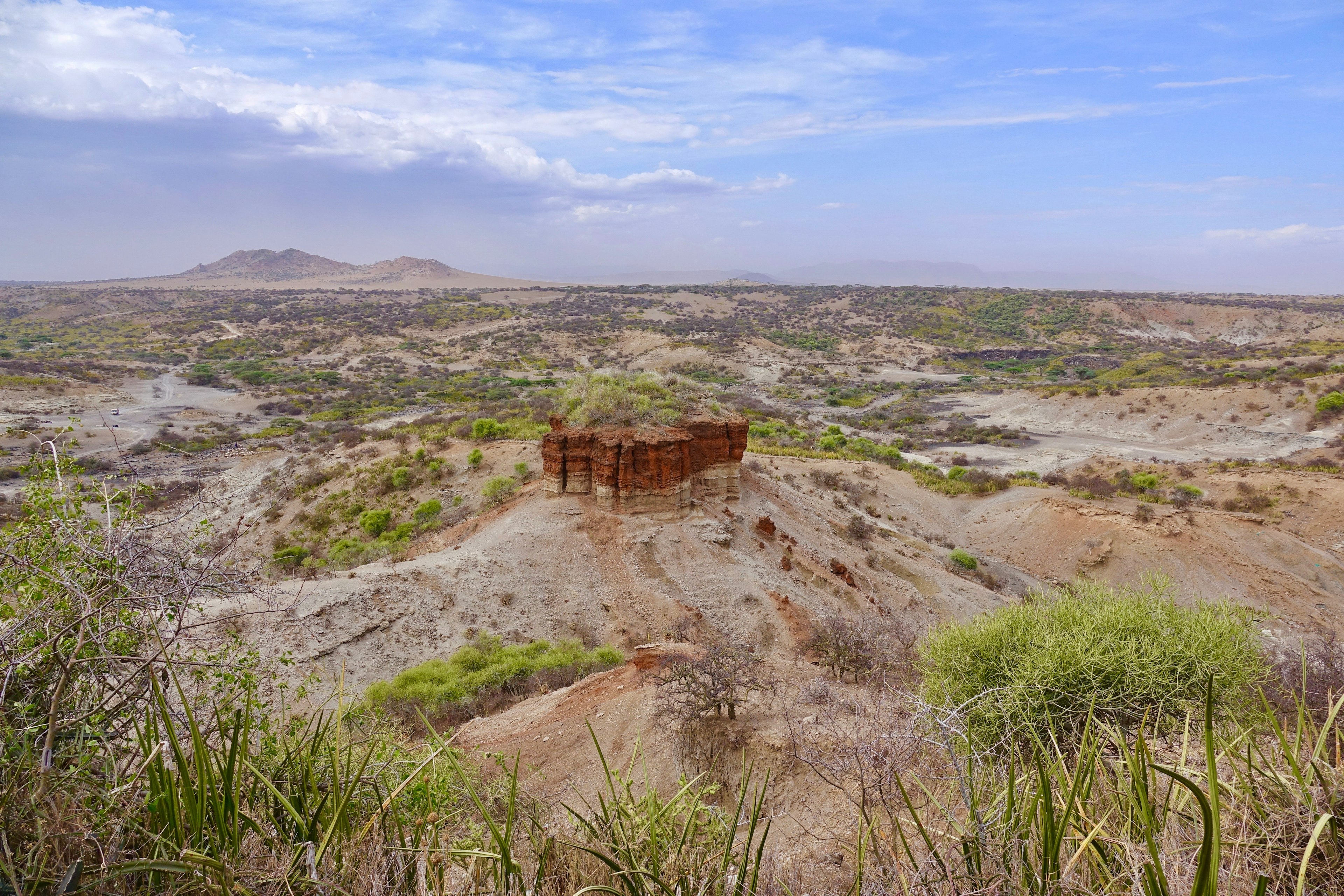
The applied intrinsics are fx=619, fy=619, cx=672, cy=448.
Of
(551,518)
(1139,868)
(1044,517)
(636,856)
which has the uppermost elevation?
(1139,868)

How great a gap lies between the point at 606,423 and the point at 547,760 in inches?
398

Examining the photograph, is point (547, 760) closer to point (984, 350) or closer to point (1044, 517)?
point (1044, 517)

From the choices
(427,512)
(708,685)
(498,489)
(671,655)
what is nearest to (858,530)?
(671,655)

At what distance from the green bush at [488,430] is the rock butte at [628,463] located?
940cm

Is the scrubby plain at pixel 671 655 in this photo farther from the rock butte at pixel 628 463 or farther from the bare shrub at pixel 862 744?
the rock butte at pixel 628 463

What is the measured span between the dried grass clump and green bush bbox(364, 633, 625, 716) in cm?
656

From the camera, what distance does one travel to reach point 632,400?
18.1m

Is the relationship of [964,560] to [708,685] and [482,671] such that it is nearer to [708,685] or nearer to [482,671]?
[708,685]

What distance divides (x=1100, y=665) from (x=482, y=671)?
34.2 feet

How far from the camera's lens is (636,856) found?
3502mm

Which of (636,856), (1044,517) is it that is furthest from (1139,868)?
(1044,517)

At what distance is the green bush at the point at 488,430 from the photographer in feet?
88.0

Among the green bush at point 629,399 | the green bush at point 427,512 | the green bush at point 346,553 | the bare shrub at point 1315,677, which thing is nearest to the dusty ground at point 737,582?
the bare shrub at point 1315,677

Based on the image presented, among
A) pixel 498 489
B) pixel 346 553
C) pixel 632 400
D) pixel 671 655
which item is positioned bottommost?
pixel 346 553
